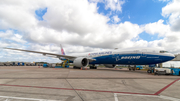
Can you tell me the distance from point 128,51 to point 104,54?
18.9ft

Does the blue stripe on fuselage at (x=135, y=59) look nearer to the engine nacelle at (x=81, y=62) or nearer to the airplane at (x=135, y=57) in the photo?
the airplane at (x=135, y=57)

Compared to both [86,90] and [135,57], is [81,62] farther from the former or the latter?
[86,90]

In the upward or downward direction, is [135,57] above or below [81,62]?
above

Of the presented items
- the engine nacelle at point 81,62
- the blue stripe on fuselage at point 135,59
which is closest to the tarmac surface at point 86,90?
the blue stripe on fuselage at point 135,59

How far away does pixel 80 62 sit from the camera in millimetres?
22031

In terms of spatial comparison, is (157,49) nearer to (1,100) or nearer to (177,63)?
(1,100)

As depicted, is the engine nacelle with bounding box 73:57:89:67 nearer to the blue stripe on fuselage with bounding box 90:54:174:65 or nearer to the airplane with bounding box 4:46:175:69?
the airplane with bounding box 4:46:175:69

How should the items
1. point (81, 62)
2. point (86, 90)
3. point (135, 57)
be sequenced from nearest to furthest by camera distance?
point (86, 90)
point (135, 57)
point (81, 62)

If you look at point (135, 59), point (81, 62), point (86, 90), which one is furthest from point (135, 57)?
point (86, 90)

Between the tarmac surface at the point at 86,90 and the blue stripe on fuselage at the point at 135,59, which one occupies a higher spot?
the blue stripe on fuselage at the point at 135,59

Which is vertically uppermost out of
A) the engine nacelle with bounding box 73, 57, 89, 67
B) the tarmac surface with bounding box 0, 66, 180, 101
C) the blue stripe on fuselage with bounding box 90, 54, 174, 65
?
the blue stripe on fuselage with bounding box 90, 54, 174, 65

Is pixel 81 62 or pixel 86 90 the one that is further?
pixel 81 62

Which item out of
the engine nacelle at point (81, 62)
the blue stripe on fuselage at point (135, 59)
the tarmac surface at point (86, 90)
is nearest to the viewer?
the tarmac surface at point (86, 90)

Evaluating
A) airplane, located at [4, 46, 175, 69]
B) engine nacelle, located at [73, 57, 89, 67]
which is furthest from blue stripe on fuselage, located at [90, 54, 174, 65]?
engine nacelle, located at [73, 57, 89, 67]
